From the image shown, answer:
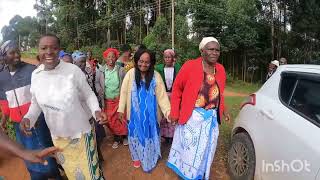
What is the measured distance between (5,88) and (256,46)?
24.7m

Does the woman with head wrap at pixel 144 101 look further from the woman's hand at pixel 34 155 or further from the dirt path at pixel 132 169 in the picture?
the woman's hand at pixel 34 155

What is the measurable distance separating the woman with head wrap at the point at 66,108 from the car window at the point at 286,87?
70.5 inches

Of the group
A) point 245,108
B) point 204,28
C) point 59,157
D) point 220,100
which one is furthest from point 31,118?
point 204,28

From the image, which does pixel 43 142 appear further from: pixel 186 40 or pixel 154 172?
pixel 186 40

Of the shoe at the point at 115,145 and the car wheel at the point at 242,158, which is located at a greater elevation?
the car wheel at the point at 242,158

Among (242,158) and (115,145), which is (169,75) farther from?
(242,158)

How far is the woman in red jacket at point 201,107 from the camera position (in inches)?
181

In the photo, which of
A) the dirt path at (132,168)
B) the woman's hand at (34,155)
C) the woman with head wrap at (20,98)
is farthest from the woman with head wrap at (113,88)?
the woman's hand at (34,155)

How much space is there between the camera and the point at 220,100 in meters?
4.71

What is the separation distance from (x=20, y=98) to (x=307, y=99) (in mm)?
2846

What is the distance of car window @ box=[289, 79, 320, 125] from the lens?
3.54m

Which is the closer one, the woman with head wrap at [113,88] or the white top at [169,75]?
the white top at [169,75]

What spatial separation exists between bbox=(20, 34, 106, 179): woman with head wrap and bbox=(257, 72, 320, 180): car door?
159cm

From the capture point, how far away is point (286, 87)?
421cm
